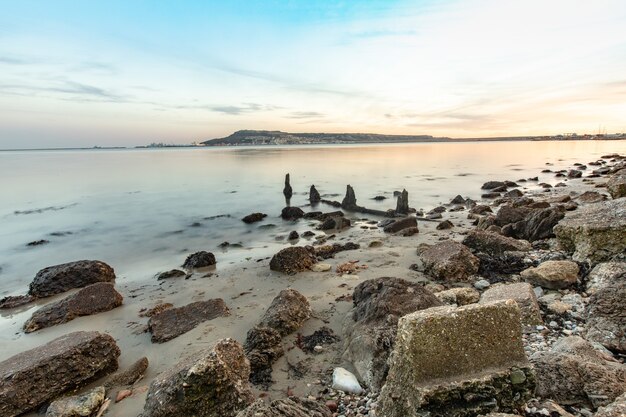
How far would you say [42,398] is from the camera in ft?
15.4

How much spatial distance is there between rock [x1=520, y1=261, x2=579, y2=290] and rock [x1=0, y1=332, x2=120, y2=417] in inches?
299

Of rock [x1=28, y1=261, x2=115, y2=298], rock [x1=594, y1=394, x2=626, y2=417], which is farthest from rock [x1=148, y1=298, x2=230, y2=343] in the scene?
rock [x1=594, y1=394, x2=626, y2=417]

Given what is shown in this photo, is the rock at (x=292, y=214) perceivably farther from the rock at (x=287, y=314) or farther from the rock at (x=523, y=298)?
the rock at (x=523, y=298)

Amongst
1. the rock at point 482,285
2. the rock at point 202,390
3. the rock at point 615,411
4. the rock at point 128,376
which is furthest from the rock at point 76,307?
the rock at point 615,411

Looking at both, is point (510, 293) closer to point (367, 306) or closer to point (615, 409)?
point (367, 306)

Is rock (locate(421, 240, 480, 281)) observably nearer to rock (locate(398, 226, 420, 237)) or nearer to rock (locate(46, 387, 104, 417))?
rock (locate(398, 226, 420, 237))

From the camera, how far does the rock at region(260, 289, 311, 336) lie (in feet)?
A: 19.6

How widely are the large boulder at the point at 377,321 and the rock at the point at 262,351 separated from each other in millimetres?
1086

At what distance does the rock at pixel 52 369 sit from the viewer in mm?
4590

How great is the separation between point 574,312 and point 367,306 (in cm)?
304

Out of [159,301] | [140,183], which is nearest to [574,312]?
[159,301]

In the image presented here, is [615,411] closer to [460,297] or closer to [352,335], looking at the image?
[352,335]

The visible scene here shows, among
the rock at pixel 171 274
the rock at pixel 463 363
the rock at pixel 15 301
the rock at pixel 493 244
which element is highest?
the rock at pixel 463 363

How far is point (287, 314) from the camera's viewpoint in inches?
241
